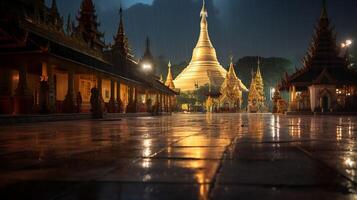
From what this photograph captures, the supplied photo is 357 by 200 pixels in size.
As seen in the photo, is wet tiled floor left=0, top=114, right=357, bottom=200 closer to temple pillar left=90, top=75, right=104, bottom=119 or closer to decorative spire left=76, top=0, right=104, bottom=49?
temple pillar left=90, top=75, right=104, bottom=119

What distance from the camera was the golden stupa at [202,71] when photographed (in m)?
77.2

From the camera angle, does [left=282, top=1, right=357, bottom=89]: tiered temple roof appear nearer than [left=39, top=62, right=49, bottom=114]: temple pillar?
No

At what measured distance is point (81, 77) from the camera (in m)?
31.2

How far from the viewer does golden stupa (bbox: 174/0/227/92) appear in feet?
253

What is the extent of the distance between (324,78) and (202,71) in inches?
1803

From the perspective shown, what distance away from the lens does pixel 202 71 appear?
81.4 meters

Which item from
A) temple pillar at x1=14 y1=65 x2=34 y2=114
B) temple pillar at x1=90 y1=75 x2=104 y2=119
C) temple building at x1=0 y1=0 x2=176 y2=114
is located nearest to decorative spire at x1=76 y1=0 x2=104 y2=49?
temple building at x1=0 y1=0 x2=176 y2=114

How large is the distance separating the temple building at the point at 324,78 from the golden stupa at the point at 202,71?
1313 inches

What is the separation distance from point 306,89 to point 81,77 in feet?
92.6

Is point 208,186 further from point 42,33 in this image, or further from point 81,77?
point 81,77

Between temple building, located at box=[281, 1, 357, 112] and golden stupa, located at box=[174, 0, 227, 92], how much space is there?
109 ft

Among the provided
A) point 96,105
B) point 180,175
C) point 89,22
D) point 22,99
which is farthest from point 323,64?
point 180,175

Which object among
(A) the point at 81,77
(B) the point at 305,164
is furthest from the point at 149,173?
(A) the point at 81,77

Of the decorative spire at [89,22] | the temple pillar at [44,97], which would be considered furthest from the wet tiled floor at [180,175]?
the decorative spire at [89,22]
